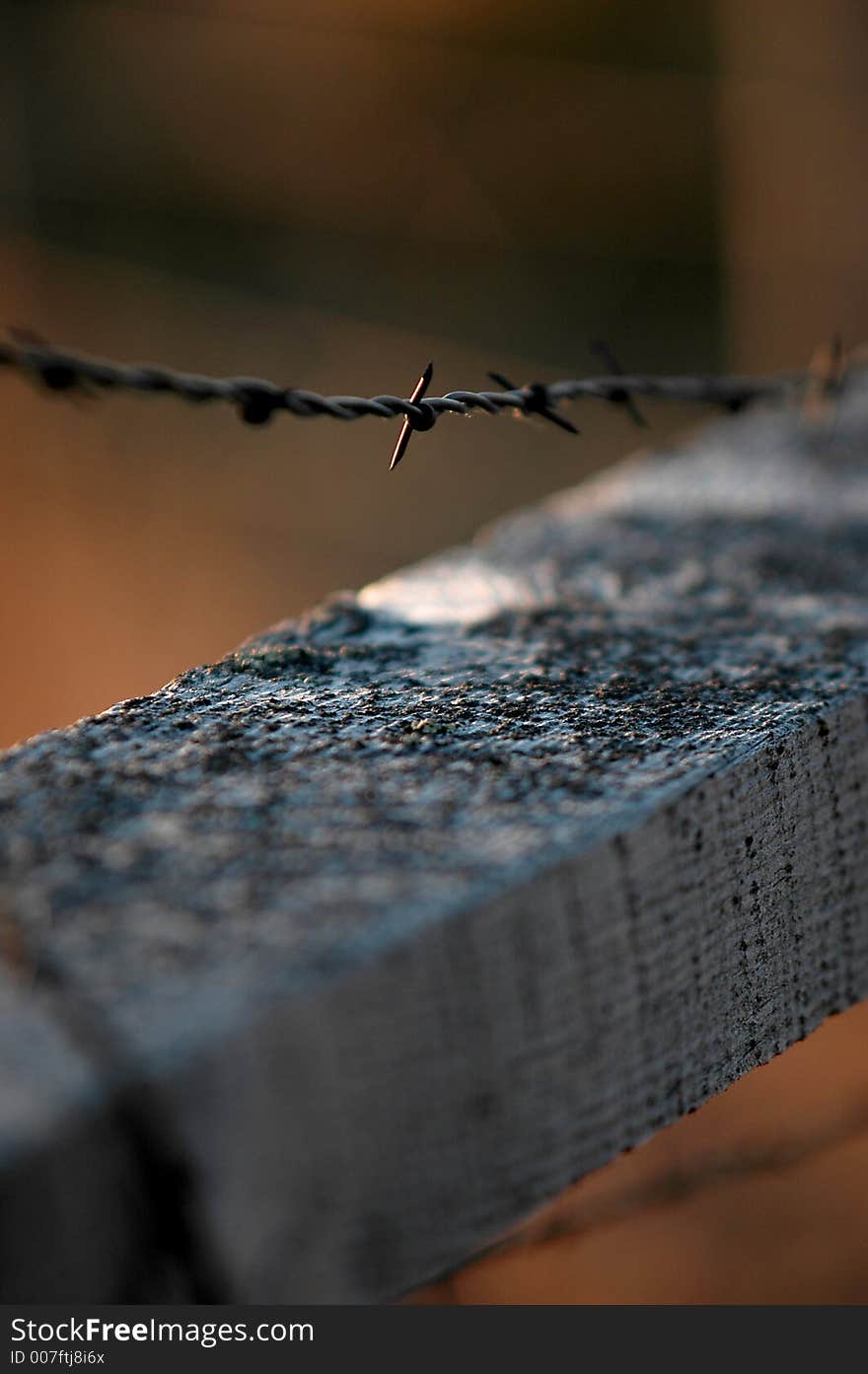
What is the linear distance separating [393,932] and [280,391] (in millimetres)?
460

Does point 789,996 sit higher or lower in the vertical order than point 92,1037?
lower

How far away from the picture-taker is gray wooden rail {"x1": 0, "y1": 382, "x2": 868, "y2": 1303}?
56cm

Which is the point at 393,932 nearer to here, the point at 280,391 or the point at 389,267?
the point at 280,391

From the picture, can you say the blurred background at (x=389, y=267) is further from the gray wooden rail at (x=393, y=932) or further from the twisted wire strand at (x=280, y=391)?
the gray wooden rail at (x=393, y=932)

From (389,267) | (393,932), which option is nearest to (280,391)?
(393,932)

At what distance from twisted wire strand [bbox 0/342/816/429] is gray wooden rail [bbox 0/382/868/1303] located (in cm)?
20

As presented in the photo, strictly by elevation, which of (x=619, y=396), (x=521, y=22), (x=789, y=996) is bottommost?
(x=789, y=996)

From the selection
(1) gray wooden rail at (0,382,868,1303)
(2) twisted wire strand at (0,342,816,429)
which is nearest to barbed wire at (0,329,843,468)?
(2) twisted wire strand at (0,342,816,429)

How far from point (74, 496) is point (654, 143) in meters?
4.17

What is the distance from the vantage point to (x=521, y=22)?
7008mm

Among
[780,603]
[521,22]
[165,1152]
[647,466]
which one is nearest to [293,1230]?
[165,1152]

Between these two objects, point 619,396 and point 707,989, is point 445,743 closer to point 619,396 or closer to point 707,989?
point 707,989

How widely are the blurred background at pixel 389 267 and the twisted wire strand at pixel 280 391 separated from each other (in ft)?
14.4

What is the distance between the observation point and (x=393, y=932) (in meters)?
0.63
